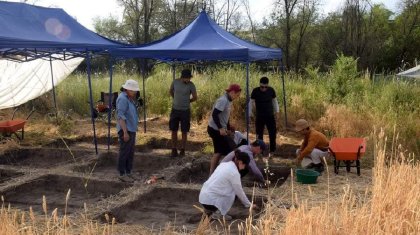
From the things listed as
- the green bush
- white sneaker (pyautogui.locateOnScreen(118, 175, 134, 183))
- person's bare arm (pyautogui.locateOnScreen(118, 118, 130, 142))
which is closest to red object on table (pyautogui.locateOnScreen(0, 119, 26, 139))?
white sneaker (pyautogui.locateOnScreen(118, 175, 134, 183))

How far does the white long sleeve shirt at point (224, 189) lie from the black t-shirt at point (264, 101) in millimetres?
3577

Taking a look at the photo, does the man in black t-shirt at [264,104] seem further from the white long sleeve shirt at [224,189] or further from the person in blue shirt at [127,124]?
the white long sleeve shirt at [224,189]

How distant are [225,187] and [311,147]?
243 centimetres

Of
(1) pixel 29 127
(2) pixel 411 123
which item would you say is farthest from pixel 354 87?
(1) pixel 29 127

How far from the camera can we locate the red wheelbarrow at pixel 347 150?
650 centimetres

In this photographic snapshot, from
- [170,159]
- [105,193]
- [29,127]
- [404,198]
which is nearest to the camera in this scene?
[404,198]

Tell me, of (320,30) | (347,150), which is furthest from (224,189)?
(320,30)

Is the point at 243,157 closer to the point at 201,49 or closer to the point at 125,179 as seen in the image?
the point at 125,179

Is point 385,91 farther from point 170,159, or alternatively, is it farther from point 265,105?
point 170,159

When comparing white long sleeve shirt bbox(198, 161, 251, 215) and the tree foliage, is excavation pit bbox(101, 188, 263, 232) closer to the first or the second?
white long sleeve shirt bbox(198, 161, 251, 215)

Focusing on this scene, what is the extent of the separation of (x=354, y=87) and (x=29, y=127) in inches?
339

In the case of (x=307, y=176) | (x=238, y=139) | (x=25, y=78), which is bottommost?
(x=307, y=176)

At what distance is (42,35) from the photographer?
→ 812 cm

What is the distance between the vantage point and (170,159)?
8.10 meters
